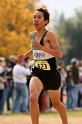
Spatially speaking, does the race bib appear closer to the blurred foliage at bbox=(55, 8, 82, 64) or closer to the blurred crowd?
the blurred crowd

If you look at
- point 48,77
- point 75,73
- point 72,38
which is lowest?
point 48,77

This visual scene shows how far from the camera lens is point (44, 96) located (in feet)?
58.6

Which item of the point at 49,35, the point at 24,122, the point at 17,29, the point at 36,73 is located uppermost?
the point at 17,29

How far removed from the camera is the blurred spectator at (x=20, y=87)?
15.8 m

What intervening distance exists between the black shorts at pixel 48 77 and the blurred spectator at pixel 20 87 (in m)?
6.85

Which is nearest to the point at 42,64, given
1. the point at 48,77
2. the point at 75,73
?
the point at 48,77

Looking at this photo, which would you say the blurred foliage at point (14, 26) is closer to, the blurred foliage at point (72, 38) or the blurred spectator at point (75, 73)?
the blurred spectator at point (75, 73)

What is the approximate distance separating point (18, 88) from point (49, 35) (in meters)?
7.77

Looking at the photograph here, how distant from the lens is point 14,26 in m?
38.1

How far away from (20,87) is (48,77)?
741cm

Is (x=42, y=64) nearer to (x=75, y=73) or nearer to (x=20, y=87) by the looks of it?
(x=20, y=87)

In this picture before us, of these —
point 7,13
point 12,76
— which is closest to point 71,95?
point 12,76

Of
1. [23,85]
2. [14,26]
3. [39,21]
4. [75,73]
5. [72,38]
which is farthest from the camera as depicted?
[72,38]

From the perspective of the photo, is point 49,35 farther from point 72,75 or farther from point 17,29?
point 17,29
